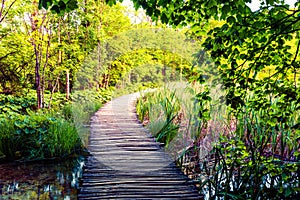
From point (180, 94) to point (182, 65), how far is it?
569 mm

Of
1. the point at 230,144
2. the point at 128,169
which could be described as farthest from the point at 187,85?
the point at 128,169

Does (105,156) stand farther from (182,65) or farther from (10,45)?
(10,45)

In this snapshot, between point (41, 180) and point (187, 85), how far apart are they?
6.93 feet

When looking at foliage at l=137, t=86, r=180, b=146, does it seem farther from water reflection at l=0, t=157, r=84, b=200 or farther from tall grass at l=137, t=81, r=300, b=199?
water reflection at l=0, t=157, r=84, b=200

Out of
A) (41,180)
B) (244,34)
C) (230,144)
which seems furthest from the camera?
(41,180)

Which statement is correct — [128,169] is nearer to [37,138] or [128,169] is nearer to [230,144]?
[230,144]

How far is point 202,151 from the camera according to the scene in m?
3.58

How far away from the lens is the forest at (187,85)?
→ 1.75m

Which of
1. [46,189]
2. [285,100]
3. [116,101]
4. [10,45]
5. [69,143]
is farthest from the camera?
[10,45]

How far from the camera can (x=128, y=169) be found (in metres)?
3.10

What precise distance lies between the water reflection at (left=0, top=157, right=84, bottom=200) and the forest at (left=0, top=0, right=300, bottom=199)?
310 millimetres

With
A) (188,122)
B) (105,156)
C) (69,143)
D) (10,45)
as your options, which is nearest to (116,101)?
(69,143)

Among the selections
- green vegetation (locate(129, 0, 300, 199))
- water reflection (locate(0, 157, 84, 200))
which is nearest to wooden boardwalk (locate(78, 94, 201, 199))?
water reflection (locate(0, 157, 84, 200))

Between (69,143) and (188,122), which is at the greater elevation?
(188,122)
